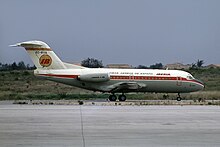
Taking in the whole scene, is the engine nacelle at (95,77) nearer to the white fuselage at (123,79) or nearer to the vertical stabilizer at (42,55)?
the white fuselage at (123,79)

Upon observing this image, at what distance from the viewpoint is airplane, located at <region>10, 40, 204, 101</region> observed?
1535 inches

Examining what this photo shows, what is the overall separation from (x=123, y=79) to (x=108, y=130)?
24756 millimetres

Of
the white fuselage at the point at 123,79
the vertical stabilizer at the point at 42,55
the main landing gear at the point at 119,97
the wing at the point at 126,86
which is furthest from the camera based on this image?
the main landing gear at the point at 119,97

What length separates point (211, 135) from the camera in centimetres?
1418

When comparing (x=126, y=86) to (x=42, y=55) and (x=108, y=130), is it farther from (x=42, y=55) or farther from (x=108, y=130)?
(x=108, y=130)

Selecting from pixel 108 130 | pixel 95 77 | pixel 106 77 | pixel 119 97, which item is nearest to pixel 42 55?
pixel 95 77

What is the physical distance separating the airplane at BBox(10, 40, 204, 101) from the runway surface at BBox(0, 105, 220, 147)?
64.1 ft

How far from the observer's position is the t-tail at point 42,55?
38859 millimetres

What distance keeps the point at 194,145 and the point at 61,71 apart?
27567mm

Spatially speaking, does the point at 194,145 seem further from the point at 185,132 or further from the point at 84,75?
the point at 84,75

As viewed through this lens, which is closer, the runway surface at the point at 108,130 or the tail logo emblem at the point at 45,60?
the runway surface at the point at 108,130

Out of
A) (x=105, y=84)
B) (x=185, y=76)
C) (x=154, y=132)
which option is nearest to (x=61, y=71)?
(x=105, y=84)

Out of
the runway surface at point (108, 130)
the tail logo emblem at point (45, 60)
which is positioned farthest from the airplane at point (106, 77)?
the runway surface at point (108, 130)

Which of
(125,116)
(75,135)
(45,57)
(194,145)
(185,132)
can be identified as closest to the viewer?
(194,145)
